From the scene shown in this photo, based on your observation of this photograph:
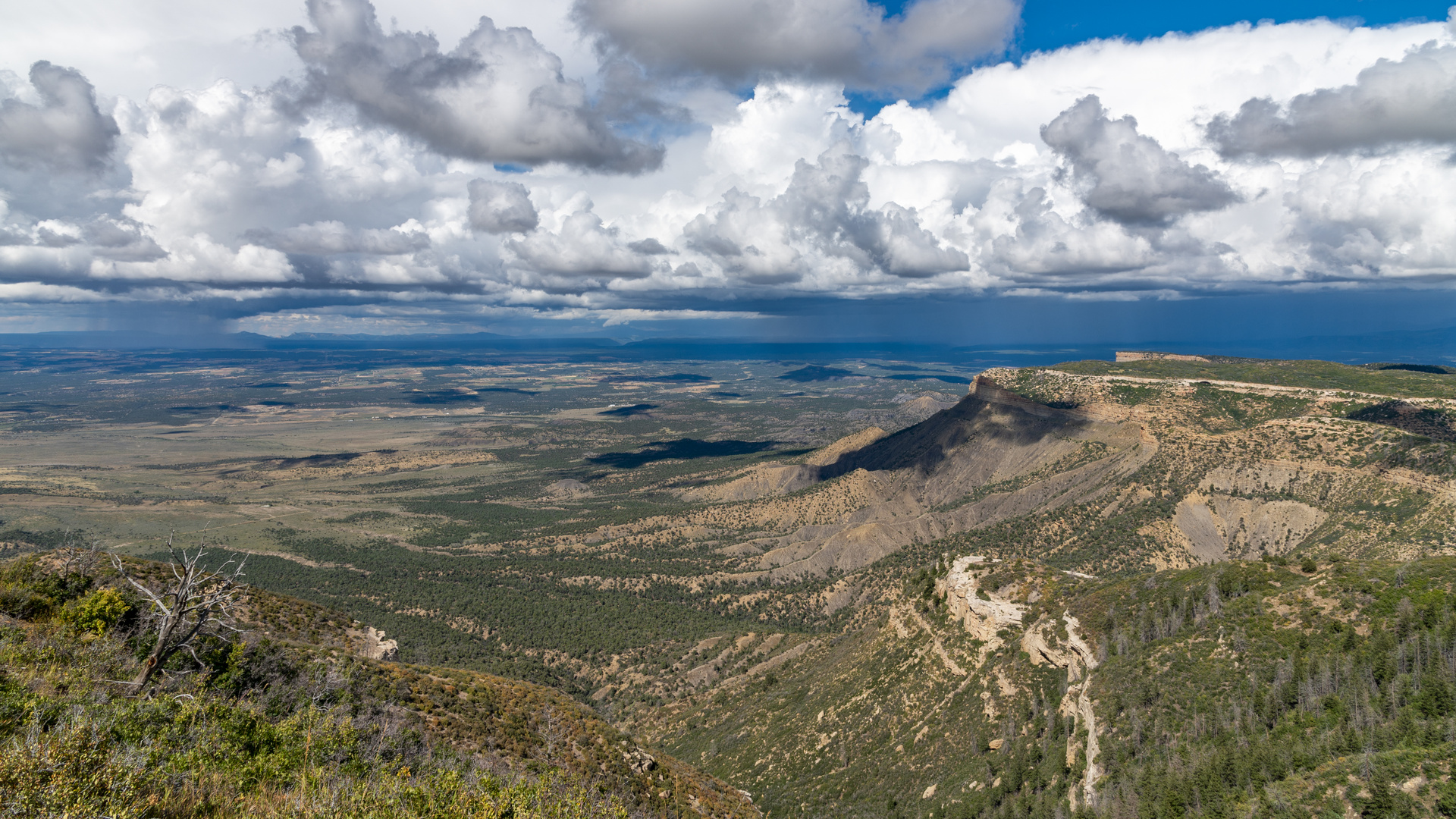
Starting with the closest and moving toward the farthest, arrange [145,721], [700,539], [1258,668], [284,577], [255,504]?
1. [145,721]
2. [1258,668]
3. [284,577]
4. [700,539]
5. [255,504]

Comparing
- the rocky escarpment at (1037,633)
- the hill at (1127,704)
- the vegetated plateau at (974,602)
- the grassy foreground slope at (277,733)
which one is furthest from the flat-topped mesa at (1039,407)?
the grassy foreground slope at (277,733)

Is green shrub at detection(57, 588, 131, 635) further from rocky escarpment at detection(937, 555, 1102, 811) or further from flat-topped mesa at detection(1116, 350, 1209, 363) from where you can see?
flat-topped mesa at detection(1116, 350, 1209, 363)

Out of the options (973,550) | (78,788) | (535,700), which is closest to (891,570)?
(973,550)

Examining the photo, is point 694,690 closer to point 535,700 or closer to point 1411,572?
point 535,700

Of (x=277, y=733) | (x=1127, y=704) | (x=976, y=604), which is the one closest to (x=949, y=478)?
(x=976, y=604)

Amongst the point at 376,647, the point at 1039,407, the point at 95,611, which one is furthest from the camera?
the point at 1039,407

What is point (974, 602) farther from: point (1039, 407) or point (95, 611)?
point (1039, 407)
